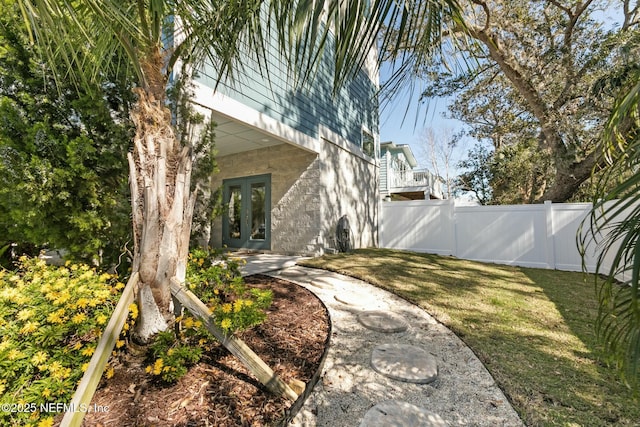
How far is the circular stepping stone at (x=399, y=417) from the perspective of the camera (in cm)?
162

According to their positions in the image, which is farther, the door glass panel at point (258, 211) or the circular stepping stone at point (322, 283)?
the door glass panel at point (258, 211)

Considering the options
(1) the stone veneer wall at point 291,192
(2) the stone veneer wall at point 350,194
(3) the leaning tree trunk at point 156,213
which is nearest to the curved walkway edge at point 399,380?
(3) the leaning tree trunk at point 156,213

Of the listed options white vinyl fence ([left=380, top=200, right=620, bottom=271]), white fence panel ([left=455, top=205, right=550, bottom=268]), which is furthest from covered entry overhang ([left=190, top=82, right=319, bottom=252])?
white fence panel ([left=455, top=205, right=550, bottom=268])

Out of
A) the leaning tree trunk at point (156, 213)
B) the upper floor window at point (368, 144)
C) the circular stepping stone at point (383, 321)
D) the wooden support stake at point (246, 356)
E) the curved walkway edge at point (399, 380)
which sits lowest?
the curved walkway edge at point (399, 380)

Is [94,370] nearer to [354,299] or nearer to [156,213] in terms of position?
[156,213]

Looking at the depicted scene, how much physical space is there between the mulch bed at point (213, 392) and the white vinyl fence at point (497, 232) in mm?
6665

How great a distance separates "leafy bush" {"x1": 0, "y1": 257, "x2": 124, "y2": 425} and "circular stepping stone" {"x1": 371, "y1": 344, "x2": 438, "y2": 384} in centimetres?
200

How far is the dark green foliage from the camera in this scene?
104 inches

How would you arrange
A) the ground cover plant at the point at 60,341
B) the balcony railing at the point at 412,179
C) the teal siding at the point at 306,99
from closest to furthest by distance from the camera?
the ground cover plant at the point at 60,341, the teal siding at the point at 306,99, the balcony railing at the point at 412,179

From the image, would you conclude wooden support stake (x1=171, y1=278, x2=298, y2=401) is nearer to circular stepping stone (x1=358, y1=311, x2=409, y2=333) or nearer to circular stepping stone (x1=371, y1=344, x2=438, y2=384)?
circular stepping stone (x1=371, y1=344, x2=438, y2=384)

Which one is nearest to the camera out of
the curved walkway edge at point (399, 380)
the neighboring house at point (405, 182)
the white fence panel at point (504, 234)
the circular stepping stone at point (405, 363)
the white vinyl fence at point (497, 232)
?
the curved walkway edge at point (399, 380)

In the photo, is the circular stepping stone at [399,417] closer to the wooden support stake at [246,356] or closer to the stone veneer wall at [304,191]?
the wooden support stake at [246,356]

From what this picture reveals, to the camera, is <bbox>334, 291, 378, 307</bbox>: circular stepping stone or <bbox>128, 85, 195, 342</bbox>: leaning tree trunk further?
<bbox>334, 291, 378, 307</bbox>: circular stepping stone

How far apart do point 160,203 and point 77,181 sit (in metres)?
1.73
